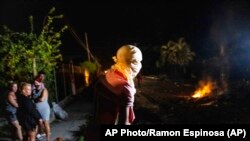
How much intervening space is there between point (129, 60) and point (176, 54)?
1543 inches

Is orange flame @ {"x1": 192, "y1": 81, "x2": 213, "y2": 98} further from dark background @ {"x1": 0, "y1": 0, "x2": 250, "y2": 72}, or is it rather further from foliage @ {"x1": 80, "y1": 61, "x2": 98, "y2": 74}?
foliage @ {"x1": 80, "y1": 61, "x2": 98, "y2": 74}

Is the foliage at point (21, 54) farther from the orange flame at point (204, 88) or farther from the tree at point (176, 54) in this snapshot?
the tree at point (176, 54)

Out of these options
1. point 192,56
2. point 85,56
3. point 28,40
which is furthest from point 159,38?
point 28,40

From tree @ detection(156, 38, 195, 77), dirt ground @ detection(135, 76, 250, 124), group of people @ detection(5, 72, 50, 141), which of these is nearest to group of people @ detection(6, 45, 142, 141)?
group of people @ detection(5, 72, 50, 141)

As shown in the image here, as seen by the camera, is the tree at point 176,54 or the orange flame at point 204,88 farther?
the tree at point 176,54

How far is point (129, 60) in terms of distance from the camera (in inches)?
148

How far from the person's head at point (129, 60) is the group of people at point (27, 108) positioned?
4.78 meters

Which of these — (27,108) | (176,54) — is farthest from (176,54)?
(27,108)

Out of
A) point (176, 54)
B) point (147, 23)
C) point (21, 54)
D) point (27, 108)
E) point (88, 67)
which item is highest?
point (147, 23)

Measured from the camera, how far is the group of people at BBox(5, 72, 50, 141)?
8.23 metres

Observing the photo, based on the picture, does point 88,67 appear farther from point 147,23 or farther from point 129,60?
point 129,60

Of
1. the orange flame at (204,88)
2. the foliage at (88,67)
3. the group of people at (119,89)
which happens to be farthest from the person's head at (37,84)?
the orange flame at (204,88)

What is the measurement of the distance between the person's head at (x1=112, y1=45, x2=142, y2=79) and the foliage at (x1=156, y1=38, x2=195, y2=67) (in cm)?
3862

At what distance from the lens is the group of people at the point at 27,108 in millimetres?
8234
